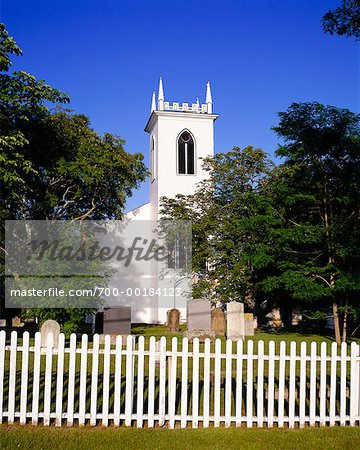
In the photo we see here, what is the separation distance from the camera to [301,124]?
1870 cm

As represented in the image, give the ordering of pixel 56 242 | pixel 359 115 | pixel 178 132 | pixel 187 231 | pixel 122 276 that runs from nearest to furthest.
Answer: pixel 359 115 → pixel 56 242 → pixel 187 231 → pixel 122 276 → pixel 178 132

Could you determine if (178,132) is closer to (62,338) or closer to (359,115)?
(359,115)

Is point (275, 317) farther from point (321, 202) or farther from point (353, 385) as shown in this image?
point (353, 385)

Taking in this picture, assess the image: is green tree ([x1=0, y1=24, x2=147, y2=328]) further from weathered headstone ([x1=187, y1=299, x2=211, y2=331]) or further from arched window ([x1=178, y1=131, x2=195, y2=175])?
arched window ([x1=178, y1=131, x2=195, y2=175])

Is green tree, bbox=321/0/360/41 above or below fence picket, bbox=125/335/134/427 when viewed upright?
above

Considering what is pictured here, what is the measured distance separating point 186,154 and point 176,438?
33.5m

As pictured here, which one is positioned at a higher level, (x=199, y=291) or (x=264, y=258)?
(x=264, y=258)

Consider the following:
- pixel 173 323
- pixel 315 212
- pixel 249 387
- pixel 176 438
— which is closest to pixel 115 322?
pixel 173 323

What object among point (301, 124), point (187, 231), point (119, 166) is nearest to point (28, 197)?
point (119, 166)

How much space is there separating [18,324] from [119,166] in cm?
1090

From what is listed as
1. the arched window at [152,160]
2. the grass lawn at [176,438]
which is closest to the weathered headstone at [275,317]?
the arched window at [152,160]

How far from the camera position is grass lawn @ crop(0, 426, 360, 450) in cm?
627

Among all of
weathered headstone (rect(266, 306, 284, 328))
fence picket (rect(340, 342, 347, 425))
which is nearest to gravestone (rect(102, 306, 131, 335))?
fence picket (rect(340, 342, 347, 425))

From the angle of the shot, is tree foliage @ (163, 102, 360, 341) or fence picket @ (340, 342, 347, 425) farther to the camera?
tree foliage @ (163, 102, 360, 341)
